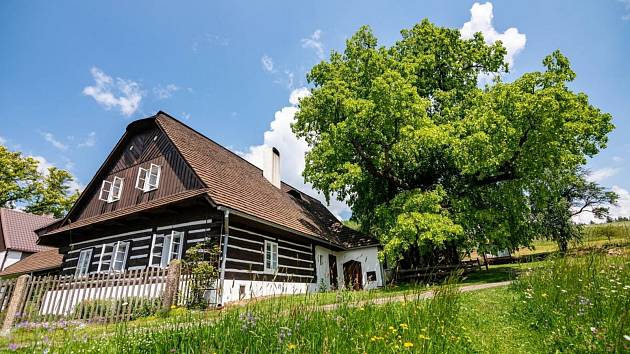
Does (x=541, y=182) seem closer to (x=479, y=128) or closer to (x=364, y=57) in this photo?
(x=479, y=128)

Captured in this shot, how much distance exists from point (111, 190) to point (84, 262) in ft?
12.7

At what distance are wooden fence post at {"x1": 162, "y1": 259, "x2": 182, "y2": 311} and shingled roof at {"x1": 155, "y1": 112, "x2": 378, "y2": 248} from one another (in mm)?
2540

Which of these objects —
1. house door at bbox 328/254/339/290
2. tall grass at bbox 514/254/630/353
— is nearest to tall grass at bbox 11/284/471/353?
tall grass at bbox 514/254/630/353

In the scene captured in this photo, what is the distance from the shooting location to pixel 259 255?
1459 centimetres

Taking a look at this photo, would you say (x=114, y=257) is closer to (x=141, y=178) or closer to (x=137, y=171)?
(x=141, y=178)

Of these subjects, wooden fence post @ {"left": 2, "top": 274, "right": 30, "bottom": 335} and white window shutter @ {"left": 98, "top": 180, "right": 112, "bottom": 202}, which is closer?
wooden fence post @ {"left": 2, "top": 274, "right": 30, "bottom": 335}

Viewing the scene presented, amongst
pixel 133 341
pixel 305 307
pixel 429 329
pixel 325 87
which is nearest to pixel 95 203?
pixel 325 87

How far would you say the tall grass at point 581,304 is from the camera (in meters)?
3.94

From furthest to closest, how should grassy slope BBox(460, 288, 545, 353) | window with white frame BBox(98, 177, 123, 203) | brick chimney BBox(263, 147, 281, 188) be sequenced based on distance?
brick chimney BBox(263, 147, 281, 188), window with white frame BBox(98, 177, 123, 203), grassy slope BBox(460, 288, 545, 353)

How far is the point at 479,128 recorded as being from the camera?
51.9 ft

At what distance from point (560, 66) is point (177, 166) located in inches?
737

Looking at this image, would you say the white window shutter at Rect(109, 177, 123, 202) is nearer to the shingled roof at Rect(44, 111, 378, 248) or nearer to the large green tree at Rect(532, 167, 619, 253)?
the shingled roof at Rect(44, 111, 378, 248)

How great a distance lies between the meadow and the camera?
12.8ft

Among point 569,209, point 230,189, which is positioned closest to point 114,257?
point 230,189
